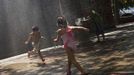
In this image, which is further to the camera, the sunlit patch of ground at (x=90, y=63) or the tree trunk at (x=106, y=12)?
the tree trunk at (x=106, y=12)

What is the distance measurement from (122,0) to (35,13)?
9.87 metres

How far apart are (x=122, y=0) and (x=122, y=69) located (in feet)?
72.7

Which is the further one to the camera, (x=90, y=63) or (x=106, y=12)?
(x=106, y=12)

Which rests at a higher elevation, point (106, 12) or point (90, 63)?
point (106, 12)

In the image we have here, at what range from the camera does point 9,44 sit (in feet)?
79.6

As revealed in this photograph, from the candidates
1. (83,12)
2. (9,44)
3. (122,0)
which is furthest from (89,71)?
(122,0)

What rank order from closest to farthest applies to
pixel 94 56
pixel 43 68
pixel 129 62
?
1. pixel 129 62
2. pixel 43 68
3. pixel 94 56

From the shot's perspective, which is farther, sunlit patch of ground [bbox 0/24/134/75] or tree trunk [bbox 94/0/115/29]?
tree trunk [bbox 94/0/115/29]

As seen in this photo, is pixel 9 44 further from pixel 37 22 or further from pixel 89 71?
pixel 89 71

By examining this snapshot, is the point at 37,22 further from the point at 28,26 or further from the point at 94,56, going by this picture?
the point at 94,56

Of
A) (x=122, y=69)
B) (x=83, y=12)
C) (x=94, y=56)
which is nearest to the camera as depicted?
(x=122, y=69)

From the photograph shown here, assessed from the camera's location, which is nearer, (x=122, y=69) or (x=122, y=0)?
(x=122, y=69)

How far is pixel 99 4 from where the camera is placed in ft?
80.8

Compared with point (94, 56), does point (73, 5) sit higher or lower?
higher
